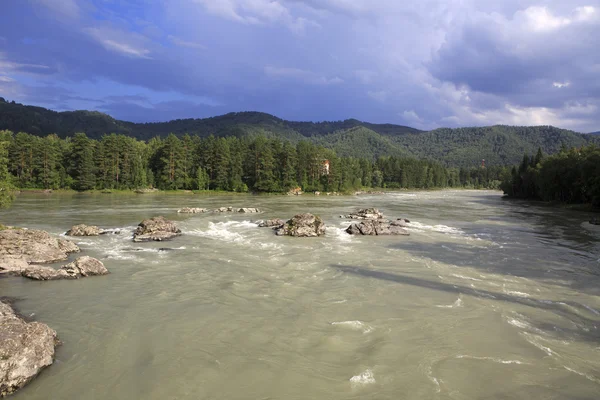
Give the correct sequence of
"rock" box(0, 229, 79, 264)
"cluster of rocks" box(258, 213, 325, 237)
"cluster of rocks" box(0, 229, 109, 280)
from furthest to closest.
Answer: "cluster of rocks" box(258, 213, 325, 237)
"rock" box(0, 229, 79, 264)
"cluster of rocks" box(0, 229, 109, 280)

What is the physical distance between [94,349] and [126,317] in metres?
1.99

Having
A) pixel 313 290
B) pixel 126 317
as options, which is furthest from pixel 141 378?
pixel 313 290

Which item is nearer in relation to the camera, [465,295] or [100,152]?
[465,295]

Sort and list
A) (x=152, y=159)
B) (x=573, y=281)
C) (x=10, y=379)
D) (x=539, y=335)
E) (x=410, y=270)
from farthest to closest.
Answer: (x=152, y=159) < (x=410, y=270) < (x=573, y=281) < (x=539, y=335) < (x=10, y=379)

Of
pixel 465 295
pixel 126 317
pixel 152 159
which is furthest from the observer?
pixel 152 159

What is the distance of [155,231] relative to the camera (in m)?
24.9

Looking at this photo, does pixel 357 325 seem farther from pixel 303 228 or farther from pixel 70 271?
pixel 303 228

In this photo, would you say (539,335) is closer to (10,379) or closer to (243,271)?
(243,271)

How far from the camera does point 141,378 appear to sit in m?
7.55

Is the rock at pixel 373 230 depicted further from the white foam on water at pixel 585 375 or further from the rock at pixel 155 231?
the white foam on water at pixel 585 375

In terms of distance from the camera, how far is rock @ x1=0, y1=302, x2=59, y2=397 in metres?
6.93

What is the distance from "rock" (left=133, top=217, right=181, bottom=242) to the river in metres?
3.54

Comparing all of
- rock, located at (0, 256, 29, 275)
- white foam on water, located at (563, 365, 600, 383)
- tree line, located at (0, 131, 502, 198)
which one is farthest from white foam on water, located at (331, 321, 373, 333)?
tree line, located at (0, 131, 502, 198)

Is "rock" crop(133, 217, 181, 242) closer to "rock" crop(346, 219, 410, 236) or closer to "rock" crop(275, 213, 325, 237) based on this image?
"rock" crop(275, 213, 325, 237)
